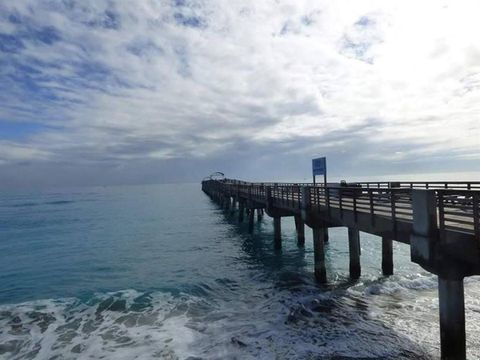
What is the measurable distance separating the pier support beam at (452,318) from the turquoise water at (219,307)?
965mm

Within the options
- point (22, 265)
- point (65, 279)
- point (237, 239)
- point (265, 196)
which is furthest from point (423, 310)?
point (22, 265)

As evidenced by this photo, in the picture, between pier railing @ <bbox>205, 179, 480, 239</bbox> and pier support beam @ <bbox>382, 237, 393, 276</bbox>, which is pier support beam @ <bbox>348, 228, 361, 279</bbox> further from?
pier railing @ <bbox>205, 179, 480, 239</bbox>

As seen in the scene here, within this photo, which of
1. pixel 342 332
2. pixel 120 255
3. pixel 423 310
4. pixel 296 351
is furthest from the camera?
pixel 120 255

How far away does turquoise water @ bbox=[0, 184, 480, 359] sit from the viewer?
9.80m

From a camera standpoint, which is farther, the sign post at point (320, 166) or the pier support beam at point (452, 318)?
the sign post at point (320, 166)

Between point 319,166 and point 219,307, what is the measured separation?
15.4 m

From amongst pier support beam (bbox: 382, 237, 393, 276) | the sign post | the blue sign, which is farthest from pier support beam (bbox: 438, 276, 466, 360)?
the blue sign

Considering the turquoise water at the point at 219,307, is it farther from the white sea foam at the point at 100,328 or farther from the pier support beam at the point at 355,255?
the pier support beam at the point at 355,255

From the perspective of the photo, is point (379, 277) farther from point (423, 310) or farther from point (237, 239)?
point (237, 239)

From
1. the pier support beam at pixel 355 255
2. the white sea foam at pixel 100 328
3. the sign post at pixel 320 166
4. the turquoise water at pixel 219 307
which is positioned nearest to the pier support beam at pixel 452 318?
the turquoise water at pixel 219 307

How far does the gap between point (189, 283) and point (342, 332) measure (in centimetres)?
847

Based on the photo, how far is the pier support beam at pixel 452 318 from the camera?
25.1 ft

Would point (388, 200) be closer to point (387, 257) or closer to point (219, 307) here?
point (387, 257)

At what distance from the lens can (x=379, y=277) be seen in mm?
15891
